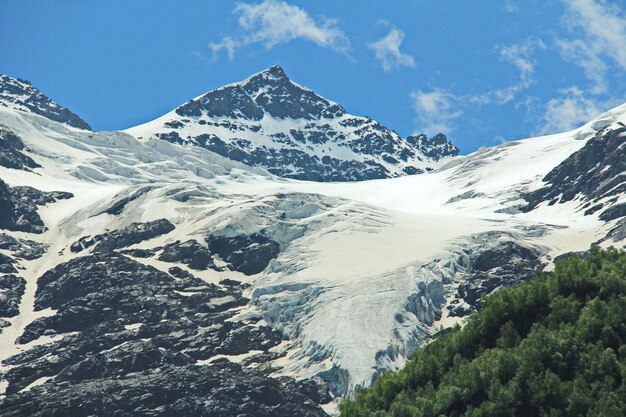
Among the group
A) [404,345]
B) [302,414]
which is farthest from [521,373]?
[404,345]

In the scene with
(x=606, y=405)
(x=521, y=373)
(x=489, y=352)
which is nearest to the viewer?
(x=606, y=405)

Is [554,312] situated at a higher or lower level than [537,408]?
higher

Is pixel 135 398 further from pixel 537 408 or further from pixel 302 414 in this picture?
pixel 537 408

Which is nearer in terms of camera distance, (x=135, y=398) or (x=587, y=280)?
(x=587, y=280)

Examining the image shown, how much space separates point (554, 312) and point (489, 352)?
7249mm

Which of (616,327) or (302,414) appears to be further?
(302,414)

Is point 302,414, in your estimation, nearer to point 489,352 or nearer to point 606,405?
point 489,352

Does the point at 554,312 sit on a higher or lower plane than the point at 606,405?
higher

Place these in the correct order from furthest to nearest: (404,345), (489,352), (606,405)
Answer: (404,345) < (489,352) < (606,405)

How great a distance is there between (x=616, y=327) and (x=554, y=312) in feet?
22.9

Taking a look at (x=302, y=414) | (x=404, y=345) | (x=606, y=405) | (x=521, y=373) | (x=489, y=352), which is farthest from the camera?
(x=404, y=345)

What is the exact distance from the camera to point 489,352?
103 metres

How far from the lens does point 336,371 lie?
7264 inches

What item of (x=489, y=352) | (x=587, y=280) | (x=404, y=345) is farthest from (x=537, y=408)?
(x=404, y=345)
